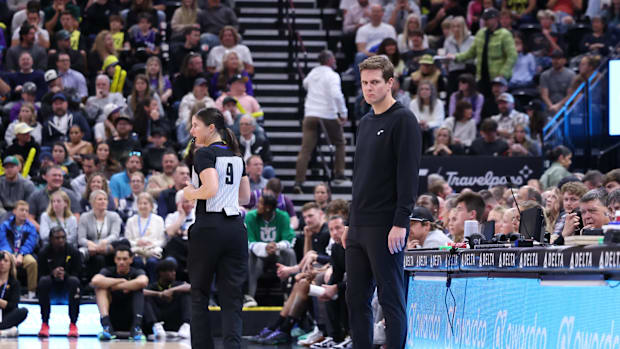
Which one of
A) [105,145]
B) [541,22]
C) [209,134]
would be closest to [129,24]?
[105,145]

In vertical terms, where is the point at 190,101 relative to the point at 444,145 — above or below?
above

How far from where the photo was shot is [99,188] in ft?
47.5

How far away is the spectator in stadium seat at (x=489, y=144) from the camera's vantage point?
606 inches

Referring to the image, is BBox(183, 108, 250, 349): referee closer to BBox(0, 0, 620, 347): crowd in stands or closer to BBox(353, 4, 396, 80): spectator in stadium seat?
BBox(0, 0, 620, 347): crowd in stands

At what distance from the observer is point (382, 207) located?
5945 mm

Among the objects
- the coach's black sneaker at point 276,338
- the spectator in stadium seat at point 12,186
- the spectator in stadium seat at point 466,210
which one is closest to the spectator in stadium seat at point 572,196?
the spectator in stadium seat at point 466,210

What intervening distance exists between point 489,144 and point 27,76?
315 inches

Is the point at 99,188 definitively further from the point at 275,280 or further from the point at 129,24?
the point at 129,24

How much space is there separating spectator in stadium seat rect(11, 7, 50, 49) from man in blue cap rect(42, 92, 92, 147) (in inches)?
103

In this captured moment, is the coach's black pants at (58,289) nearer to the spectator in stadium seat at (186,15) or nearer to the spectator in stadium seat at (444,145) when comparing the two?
the spectator in stadium seat at (444,145)

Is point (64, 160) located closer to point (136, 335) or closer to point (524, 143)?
point (136, 335)

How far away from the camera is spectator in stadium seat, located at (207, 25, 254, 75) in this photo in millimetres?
18391

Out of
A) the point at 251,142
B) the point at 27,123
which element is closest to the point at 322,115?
the point at 251,142

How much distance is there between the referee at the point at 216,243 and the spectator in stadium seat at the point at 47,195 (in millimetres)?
7516
